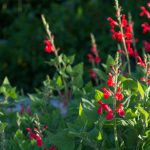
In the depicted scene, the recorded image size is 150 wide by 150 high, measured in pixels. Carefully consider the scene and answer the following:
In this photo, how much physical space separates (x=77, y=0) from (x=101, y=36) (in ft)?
5.73

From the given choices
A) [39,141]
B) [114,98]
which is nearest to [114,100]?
[114,98]

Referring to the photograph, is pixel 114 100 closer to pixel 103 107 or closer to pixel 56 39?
pixel 103 107

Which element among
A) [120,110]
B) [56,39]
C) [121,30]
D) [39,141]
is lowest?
[56,39]

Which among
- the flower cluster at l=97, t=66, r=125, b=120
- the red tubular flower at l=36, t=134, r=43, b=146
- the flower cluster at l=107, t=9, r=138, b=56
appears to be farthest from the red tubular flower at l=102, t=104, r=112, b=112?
the flower cluster at l=107, t=9, r=138, b=56

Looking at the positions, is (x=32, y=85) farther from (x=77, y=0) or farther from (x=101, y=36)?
(x=77, y=0)

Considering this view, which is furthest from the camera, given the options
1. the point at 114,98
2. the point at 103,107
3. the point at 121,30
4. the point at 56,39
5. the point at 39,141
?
the point at 56,39

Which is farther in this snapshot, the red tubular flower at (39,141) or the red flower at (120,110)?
the red tubular flower at (39,141)

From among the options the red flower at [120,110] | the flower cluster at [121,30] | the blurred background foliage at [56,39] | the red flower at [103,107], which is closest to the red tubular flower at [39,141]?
the red flower at [103,107]

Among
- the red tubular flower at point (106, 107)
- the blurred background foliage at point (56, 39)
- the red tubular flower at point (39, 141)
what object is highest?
the red tubular flower at point (106, 107)

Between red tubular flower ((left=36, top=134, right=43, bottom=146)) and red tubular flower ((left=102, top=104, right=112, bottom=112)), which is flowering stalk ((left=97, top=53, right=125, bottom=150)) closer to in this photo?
red tubular flower ((left=102, top=104, right=112, bottom=112))

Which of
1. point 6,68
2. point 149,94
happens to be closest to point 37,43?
point 6,68

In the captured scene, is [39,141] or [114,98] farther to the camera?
[39,141]

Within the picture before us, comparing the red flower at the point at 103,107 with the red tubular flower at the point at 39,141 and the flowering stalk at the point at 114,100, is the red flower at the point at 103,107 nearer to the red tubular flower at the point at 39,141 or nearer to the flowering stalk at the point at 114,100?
the flowering stalk at the point at 114,100

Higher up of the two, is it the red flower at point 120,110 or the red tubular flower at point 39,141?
the red flower at point 120,110
